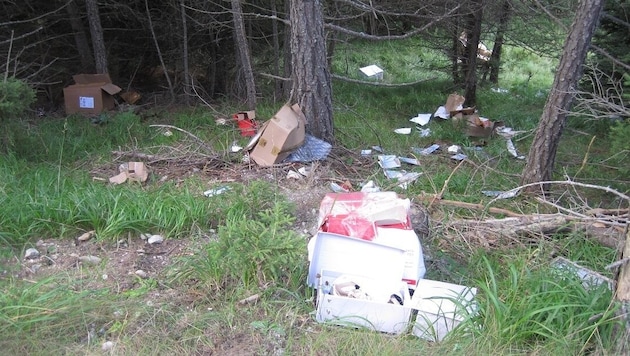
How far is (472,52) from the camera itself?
7.54m

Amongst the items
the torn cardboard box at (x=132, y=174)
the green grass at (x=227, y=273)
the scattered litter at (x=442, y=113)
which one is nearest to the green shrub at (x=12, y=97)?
the green grass at (x=227, y=273)

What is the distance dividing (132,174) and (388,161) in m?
2.28

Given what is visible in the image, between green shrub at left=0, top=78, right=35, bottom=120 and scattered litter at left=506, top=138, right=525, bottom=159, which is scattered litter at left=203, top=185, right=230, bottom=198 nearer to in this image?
green shrub at left=0, top=78, right=35, bottom=120

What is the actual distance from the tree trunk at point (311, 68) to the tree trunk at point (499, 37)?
3306mm

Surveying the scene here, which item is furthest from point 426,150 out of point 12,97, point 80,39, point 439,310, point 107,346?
point 80,39

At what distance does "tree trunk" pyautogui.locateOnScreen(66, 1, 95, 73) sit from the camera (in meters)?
7.20

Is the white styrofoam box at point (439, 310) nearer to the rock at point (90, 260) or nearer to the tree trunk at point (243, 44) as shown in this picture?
the rock at point (90, 260)

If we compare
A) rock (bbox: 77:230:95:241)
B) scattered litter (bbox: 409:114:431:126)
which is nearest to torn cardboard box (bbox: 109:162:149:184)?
rock (bbox: 77:230:95:241)

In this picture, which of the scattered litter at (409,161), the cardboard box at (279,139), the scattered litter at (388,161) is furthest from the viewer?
the scattered litter at (409,161)

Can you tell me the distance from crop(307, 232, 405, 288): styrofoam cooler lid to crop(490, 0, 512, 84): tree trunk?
5.25m

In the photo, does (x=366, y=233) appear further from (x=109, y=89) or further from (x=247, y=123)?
(x=109, y=89)

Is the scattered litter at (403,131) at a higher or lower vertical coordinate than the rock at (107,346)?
higher

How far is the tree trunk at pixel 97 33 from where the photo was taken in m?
6.62

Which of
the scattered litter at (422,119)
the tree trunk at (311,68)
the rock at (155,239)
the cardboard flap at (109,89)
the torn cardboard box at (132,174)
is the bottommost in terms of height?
the rock at (155,239)
